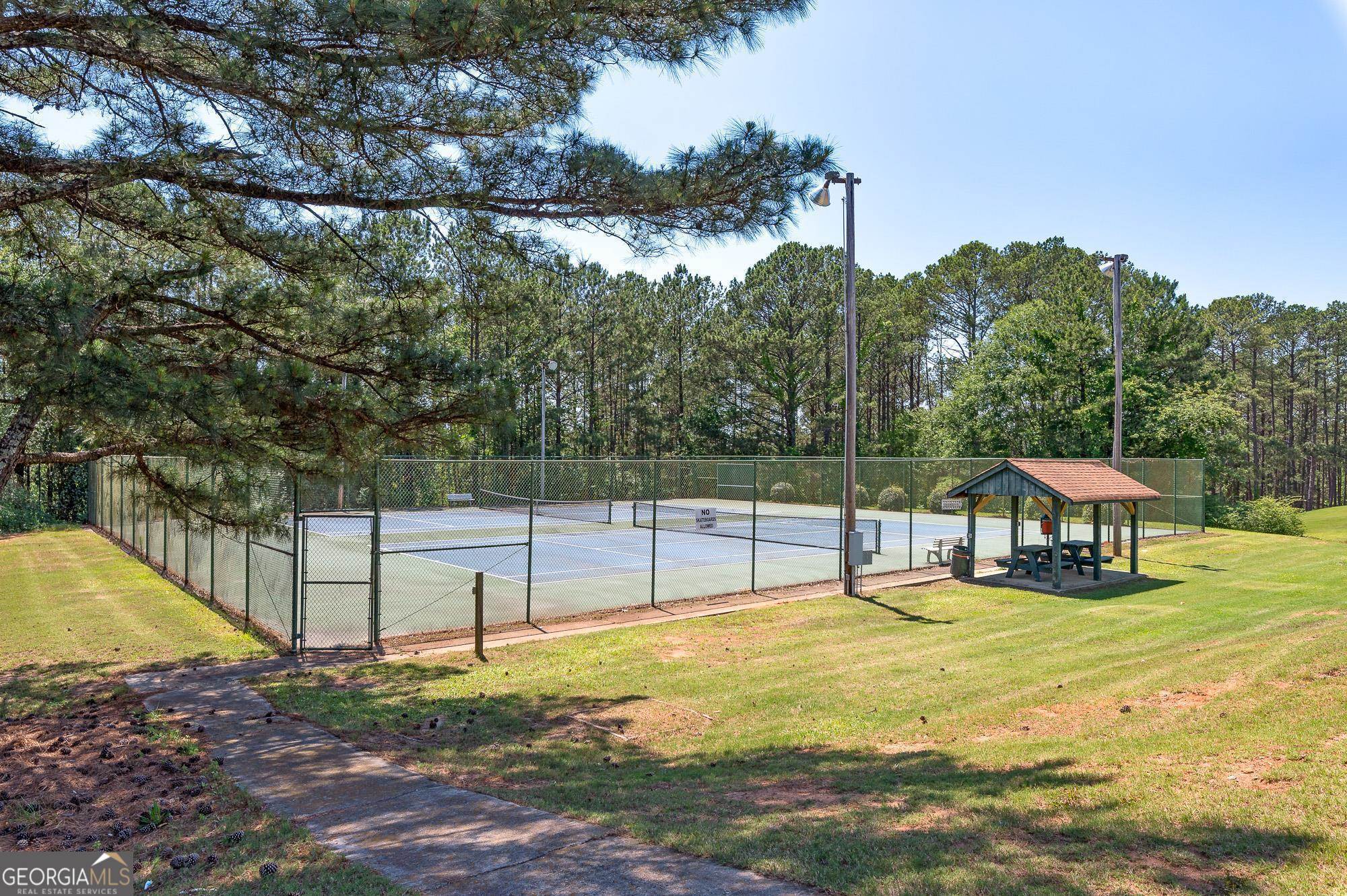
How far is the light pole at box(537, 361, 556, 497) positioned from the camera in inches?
1325

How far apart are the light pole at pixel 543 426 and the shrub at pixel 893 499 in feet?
50.3

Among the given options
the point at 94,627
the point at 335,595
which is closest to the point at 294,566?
the point at 335,595

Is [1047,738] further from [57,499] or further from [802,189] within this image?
[57,499]

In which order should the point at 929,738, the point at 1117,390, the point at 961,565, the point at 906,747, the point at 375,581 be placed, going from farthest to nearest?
the point at 1117,390 → the point at 961,565 → the point at 375,581 → the point at 929,738 → the point at 906,747

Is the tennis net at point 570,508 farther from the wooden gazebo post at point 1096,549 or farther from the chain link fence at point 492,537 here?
the wooden gazebo post at point 1096,549

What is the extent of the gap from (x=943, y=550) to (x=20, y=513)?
3103 centimetres

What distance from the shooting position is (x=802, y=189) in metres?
8.53

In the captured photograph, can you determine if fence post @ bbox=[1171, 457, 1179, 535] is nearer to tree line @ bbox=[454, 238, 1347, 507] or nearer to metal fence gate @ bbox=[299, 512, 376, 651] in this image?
tree line @ bbox=[454, 238, 1347, 507]

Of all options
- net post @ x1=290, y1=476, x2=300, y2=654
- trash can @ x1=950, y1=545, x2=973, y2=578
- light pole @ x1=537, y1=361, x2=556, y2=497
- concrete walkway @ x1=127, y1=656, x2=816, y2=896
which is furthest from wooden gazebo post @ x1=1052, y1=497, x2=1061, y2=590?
concrete walkway @ x1=127, y1=656, x2=816, y2=896

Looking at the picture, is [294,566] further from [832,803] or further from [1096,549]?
[1096,549]

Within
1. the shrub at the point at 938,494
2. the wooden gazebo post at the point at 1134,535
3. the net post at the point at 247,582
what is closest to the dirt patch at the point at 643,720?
the net post at the point at 247,582

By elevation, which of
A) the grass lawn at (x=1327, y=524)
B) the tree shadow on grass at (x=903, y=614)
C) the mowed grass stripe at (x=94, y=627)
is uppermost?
the tree shadow on grass at (x=903, y=614)

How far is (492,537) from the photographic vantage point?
22.0 meters

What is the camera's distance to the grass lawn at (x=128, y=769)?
4.29 metres
